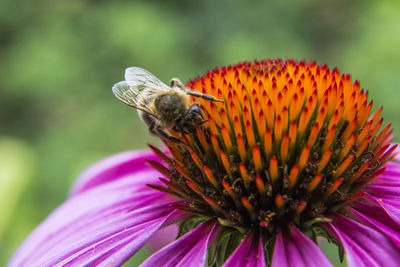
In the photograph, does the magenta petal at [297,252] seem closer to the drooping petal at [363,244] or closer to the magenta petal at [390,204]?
the drooping petal at [363,244]

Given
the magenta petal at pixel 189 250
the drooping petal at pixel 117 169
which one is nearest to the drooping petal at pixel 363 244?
the magenta petal at pixel 189 250

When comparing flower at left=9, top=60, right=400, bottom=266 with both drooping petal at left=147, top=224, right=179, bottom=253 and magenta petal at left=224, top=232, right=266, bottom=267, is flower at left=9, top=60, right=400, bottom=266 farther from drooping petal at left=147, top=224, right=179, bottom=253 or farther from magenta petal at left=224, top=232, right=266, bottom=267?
drooping petal at left=147, top=224, right=179, bottom=253

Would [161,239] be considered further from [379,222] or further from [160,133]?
[379,222]

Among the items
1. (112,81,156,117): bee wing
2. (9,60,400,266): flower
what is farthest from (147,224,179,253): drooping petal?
(112,81,156,117): bee wing

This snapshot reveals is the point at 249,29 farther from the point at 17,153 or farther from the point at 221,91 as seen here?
the point at 221,91

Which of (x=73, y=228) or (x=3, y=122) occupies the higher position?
(x=3, y=122)

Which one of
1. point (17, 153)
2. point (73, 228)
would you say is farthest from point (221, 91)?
point (17, 153)
